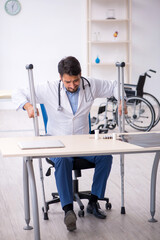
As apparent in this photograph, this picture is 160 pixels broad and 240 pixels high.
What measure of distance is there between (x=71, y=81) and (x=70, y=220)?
0.83 meters

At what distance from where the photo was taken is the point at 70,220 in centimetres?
235

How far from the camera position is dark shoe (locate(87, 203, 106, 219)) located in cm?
260

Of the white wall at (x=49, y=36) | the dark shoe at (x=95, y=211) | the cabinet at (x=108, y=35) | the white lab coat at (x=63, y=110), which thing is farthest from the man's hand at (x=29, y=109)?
the white wall at (x=49, y=36)

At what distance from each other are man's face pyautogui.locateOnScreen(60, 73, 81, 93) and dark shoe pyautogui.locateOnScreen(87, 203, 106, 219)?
0.75m

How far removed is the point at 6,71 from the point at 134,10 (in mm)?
2888

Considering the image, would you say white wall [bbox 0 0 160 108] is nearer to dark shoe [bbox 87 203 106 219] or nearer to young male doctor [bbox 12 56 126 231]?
young male doctor [bbox 12 56 126 231]

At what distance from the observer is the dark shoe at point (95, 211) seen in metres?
2.60

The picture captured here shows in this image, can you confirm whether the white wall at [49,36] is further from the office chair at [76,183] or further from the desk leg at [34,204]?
the desk leg at [34,204]

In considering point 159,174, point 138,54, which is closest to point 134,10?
point 138,54

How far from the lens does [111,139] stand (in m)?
2.32

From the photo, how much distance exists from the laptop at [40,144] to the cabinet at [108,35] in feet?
20.4

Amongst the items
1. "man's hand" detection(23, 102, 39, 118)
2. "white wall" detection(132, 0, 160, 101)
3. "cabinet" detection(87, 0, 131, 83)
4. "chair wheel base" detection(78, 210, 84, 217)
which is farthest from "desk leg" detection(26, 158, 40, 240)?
"white wall" detection(132, 0, 160, 101)

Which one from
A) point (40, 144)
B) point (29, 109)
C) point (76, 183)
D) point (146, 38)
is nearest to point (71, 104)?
point (29, 109)

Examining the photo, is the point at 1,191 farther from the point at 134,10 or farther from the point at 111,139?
the point at 134,10
